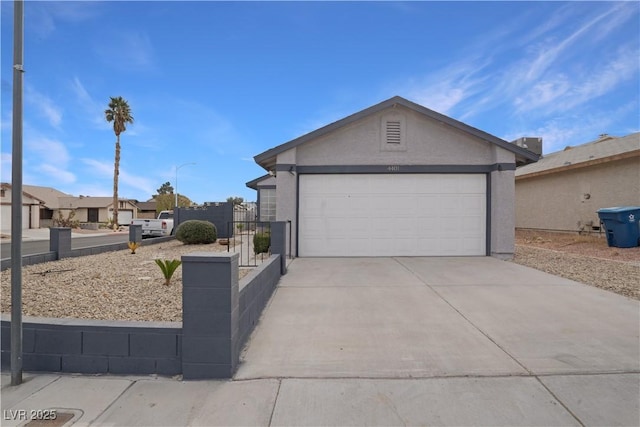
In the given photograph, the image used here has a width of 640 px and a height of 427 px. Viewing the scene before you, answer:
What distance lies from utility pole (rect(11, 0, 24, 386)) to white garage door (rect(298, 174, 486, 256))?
7.69 meters

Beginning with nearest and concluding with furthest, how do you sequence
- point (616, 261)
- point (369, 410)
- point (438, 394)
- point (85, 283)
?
point (369, 410)
point (438, 394)
point (85, 283)
point (616, 261)

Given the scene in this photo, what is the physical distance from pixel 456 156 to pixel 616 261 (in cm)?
499

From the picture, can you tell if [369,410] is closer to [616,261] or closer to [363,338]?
[363,338]

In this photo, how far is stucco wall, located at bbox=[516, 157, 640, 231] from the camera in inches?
528

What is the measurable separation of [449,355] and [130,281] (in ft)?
19.2

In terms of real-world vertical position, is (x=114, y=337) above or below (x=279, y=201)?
below

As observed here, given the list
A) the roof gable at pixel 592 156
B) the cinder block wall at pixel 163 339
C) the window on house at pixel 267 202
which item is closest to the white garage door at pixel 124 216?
the window on house at pixel 267 202

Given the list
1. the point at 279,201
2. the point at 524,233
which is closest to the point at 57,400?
the point at 279,201

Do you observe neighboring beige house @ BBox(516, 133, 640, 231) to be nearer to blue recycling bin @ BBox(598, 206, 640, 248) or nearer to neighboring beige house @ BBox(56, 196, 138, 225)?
blue recycling bin @ BBox(598, 206, 640, 248)

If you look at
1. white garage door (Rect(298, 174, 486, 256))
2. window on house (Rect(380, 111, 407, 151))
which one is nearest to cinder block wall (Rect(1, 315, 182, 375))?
white garage door (Rect(298, 174, 486, 256))

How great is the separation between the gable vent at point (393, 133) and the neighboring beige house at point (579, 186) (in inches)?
352

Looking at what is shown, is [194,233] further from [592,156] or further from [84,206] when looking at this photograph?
[84,206]

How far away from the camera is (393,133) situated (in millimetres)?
10516

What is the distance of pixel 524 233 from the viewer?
18.6 meters
